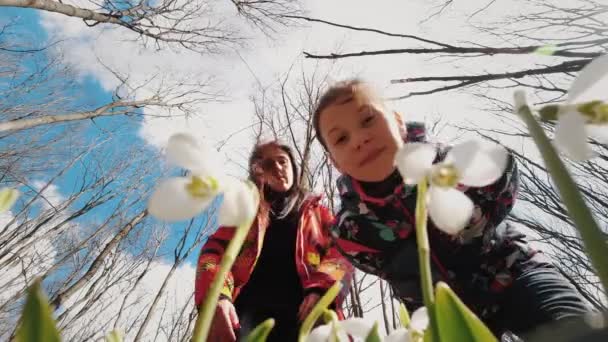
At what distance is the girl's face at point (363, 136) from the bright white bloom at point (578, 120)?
1.68 feet

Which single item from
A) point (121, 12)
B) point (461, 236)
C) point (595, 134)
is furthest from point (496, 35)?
point (121, 12)

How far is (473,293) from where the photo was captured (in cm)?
85

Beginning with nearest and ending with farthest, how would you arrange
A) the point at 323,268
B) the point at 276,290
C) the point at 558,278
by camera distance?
1. the point at 558,278
2. the point at 323,268
3. the point at 276,290

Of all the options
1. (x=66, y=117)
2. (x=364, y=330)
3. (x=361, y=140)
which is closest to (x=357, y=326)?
(x=364, y=330)

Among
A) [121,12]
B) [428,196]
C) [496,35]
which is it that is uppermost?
[121,12]

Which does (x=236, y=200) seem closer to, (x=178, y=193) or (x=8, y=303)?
(x=178, y=193)

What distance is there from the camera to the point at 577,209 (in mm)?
204

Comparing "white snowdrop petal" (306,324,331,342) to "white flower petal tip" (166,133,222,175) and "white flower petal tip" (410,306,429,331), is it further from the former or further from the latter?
"white flower petal tip" (166,133,222,175)

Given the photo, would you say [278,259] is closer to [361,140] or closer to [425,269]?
[361,140]

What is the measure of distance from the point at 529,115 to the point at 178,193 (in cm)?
26

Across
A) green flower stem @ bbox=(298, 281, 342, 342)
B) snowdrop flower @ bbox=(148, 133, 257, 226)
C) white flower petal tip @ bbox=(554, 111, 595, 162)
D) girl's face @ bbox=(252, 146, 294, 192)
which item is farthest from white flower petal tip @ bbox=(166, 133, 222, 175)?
girl's face @ bbox=(252, 146, 294, 192)

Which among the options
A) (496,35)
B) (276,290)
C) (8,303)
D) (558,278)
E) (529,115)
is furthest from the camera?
(8,303)

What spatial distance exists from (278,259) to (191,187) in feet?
3.57

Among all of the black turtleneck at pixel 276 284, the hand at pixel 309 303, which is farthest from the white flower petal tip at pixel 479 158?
the black turtleneck at pixel 276 284
